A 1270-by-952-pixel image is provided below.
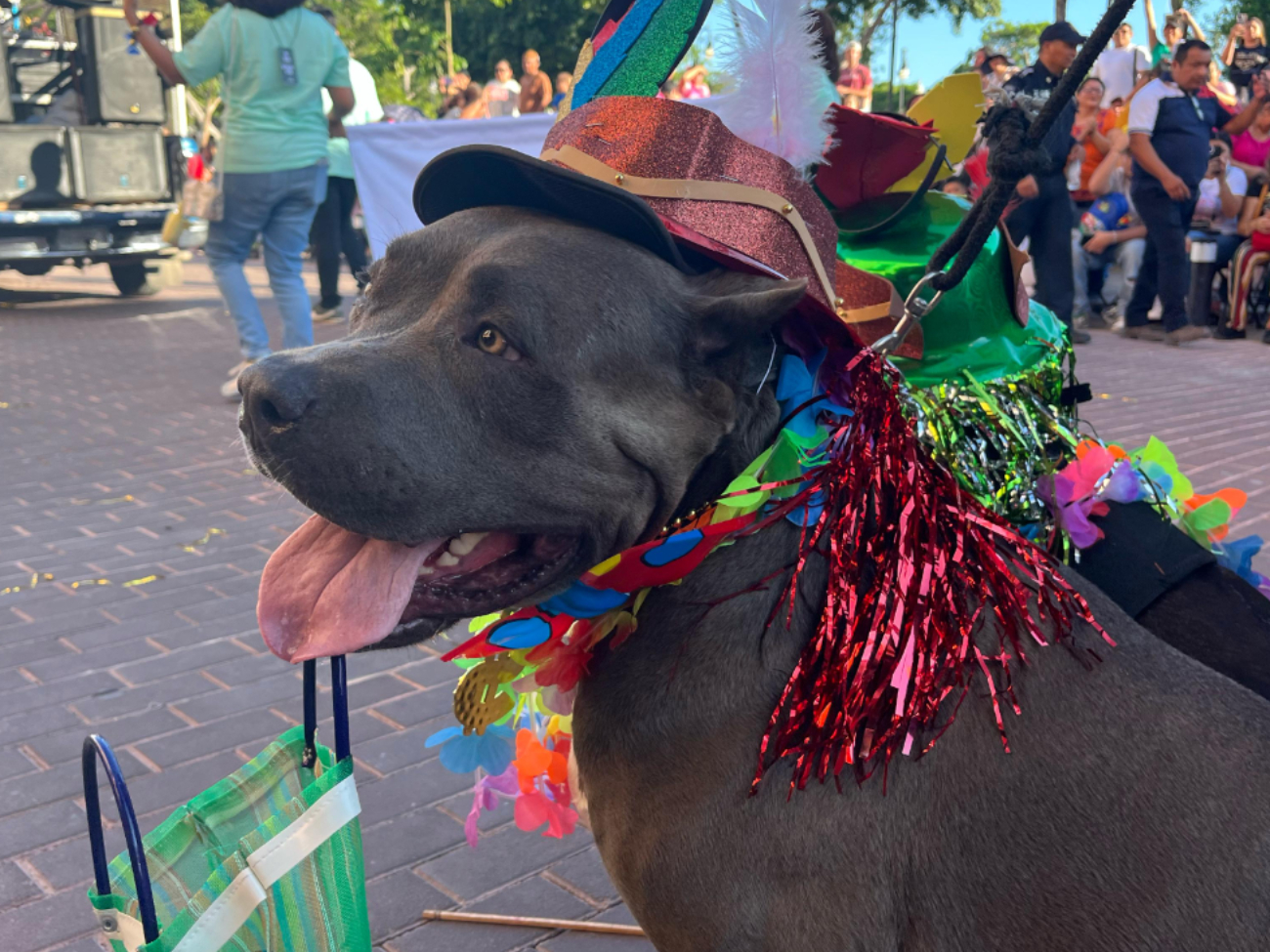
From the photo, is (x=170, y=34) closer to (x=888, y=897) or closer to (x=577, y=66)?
(x=577, y=66)

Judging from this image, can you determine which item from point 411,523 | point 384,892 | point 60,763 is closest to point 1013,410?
point 411,523

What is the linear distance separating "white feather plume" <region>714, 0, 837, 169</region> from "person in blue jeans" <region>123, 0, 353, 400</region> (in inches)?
220

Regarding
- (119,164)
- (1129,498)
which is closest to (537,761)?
(1129,498)

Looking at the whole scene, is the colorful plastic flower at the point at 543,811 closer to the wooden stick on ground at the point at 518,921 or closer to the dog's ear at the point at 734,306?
the wooden stick on ground at the point at 518,921

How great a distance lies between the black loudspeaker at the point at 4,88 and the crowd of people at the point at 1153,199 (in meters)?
9.63

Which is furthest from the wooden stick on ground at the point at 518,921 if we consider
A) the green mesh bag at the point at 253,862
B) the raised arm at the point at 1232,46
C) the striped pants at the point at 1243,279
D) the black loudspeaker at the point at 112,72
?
the raised arm at the point at 1232,46

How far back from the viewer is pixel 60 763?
3.16 m

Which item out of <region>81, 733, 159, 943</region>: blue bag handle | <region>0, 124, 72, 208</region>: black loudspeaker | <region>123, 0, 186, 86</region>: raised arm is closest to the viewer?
<region>81, 733, 159, 943</region>: blue bag handle

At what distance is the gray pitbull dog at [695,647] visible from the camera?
160 cm

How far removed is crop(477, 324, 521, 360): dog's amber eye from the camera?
1684 mm

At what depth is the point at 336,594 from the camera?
1.73m

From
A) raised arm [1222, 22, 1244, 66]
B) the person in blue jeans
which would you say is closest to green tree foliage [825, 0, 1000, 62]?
raised arm [1222, 22, 1244, 66]

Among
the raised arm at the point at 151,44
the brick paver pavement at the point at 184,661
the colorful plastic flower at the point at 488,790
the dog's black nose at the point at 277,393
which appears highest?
the raised arm at the point at 151,44

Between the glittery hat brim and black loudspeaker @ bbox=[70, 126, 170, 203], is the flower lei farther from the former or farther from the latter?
black loudspeaker @ bbox=[70, 126, 170, 203]
